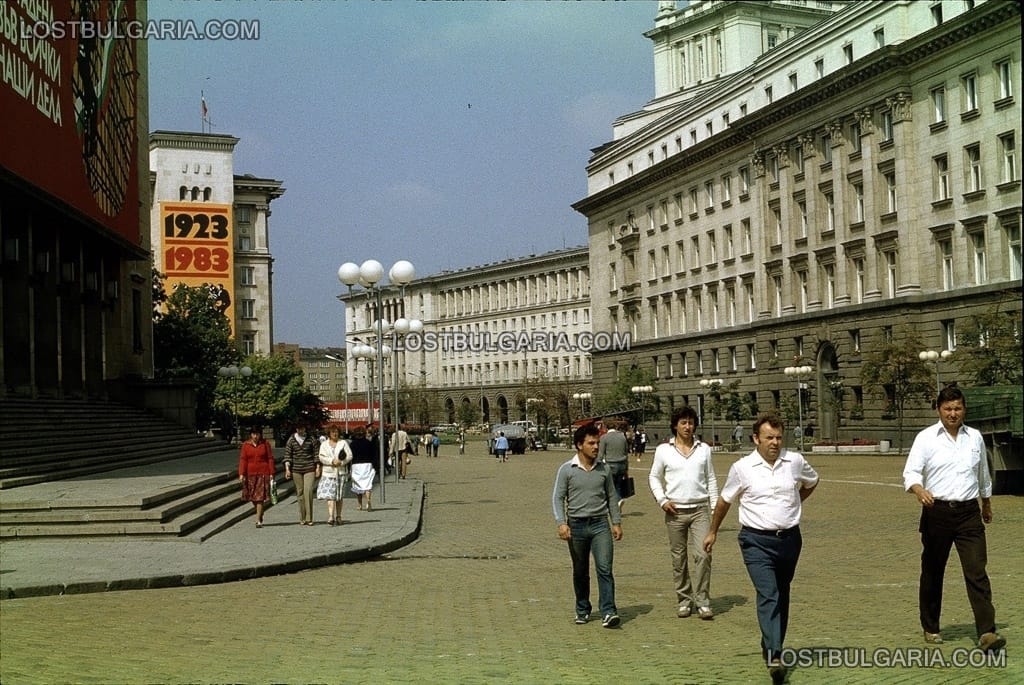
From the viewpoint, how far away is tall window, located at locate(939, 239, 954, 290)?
206 feet

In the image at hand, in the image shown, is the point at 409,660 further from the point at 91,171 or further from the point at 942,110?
the point at 942,110

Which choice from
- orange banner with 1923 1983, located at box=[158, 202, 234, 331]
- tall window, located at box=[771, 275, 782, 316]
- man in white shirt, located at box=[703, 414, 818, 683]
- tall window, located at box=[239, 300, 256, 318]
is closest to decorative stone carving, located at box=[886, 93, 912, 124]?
tall window, located at box=[771, 275, 782, 316]

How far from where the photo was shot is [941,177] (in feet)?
209

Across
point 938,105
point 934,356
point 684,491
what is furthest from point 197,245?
point 684,491

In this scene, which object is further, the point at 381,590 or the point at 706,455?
the point at 381,590

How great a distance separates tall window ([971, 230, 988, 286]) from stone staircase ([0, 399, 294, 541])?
3369 centimetres

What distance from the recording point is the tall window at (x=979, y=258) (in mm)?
60406

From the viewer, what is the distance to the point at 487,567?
711 inches

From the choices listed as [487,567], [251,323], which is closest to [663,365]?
[251,323]

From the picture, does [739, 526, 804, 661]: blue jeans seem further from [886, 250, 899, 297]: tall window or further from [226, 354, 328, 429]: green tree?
[226, 354, 328, 429]: green tree

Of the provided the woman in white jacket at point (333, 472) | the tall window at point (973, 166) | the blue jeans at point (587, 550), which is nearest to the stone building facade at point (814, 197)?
the tall window at point (973, 166)

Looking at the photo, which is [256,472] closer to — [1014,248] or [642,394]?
[1014,248]

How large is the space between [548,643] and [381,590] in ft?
15.3

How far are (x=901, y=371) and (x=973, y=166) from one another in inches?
383
